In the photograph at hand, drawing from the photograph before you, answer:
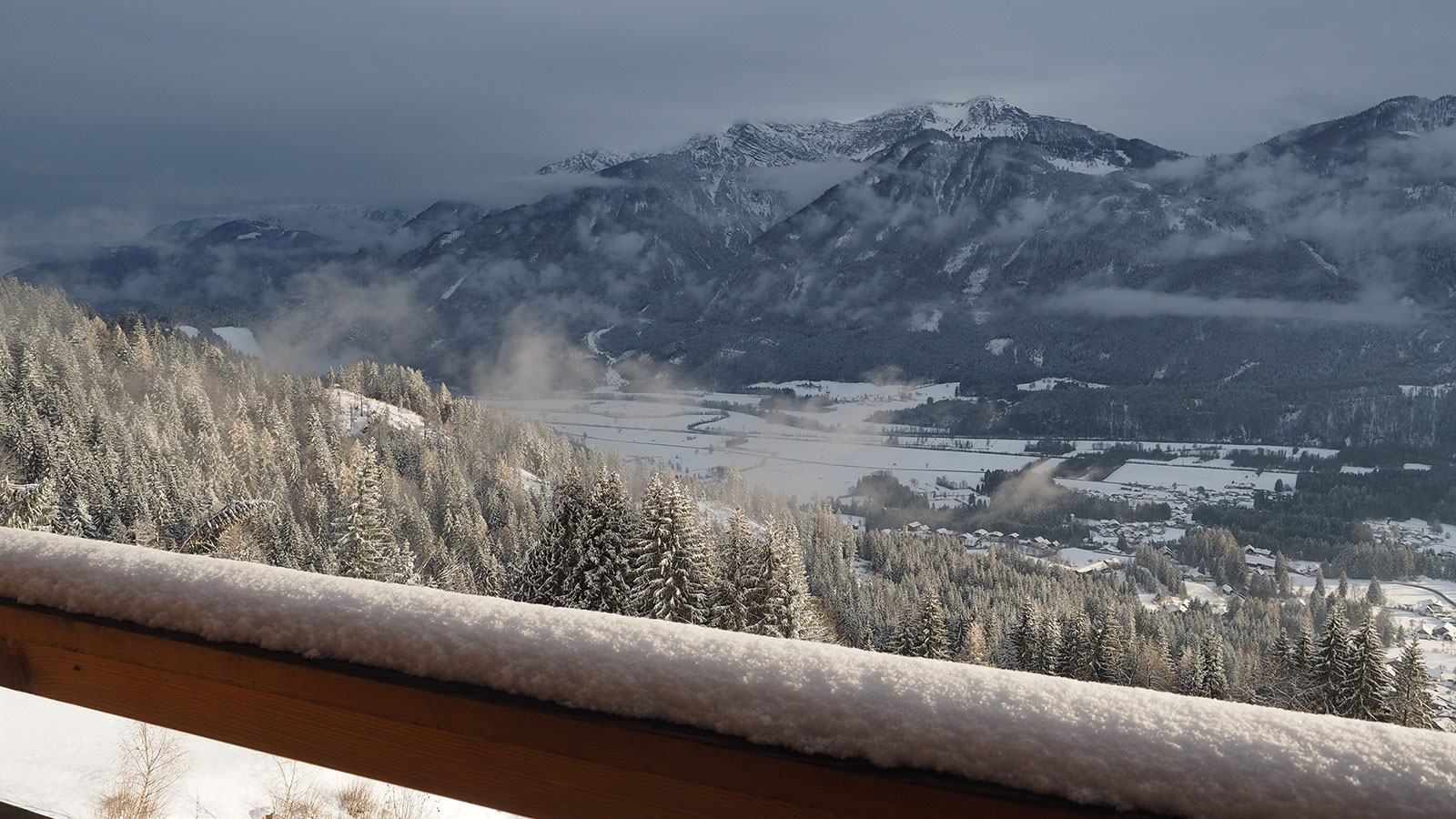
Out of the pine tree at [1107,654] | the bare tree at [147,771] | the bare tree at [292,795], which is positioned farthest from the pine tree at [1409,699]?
the bare tree at [147,771]

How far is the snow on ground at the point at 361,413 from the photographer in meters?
69.4

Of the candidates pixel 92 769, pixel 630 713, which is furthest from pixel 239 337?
pixel 630 713

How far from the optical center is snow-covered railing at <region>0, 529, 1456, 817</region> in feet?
2.33

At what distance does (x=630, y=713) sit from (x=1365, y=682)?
1630 cm

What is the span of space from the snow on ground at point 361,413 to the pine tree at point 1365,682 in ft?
225

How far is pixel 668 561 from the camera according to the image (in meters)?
13.4

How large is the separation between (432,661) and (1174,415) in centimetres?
18402

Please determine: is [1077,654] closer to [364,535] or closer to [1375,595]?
Result: [364,535]

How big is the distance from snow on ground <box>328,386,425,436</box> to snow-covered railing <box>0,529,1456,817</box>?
240 ft

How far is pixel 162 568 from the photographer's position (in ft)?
3.93

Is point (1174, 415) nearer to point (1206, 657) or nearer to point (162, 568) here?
point (1206, 657)

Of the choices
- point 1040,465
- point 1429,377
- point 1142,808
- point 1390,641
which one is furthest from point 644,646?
point 1429,377

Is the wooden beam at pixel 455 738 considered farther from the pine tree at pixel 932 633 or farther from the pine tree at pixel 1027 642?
the pine tree at pixel 1027 642

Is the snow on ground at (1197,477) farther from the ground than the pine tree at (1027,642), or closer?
closer
